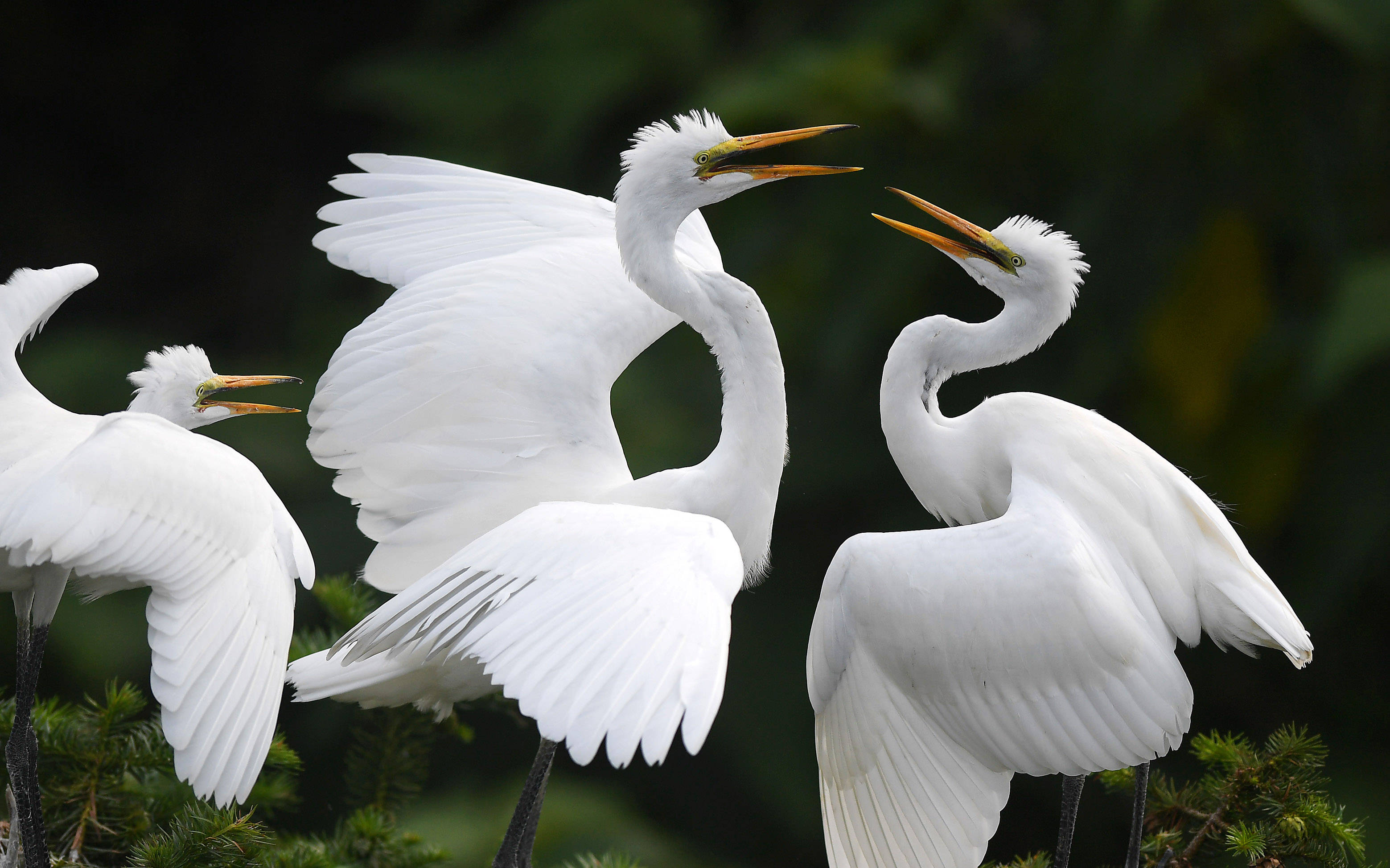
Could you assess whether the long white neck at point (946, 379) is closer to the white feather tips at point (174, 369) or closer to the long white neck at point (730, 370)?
the long white neck at point (730, 370)

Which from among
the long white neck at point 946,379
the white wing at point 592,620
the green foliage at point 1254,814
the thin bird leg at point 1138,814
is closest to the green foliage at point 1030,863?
the green foliage at point 1254,814

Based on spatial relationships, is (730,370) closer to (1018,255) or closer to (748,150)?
(748,150)

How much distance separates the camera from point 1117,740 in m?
1.87

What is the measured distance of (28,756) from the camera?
2018mm

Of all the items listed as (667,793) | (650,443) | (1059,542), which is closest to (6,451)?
(1059,542)

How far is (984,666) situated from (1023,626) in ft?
0.26

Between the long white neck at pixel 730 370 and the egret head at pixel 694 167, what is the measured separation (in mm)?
24

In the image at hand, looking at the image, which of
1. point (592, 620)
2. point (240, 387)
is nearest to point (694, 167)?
point (240, 387)

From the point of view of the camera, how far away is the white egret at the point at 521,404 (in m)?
1.69

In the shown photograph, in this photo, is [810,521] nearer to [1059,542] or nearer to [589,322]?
[589,322]

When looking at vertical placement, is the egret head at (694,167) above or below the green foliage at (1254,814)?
above

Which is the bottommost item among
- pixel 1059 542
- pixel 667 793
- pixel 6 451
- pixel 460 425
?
pixel 667 793

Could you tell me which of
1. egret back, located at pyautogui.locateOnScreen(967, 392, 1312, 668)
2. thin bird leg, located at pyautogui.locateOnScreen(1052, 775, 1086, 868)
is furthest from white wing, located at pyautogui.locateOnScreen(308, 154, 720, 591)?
thin bird leg, located at pyautogui.locateOnScreen(1052, 775, 1086, 868)

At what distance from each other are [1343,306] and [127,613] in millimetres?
3543
